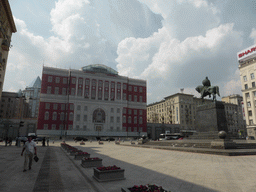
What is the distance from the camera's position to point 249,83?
180ft

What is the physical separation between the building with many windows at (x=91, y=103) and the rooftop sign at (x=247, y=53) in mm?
37086

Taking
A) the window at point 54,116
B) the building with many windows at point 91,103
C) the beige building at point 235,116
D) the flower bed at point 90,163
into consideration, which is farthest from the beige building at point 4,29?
the beige building at point 235,116

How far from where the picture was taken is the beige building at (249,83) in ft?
171

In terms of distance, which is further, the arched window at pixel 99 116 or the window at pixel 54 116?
the arched window at pixel 99 116

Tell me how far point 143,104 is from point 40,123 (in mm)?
39199

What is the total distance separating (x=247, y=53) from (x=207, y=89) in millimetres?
44905

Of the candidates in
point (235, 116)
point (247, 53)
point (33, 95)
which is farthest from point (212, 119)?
point (33, 95)

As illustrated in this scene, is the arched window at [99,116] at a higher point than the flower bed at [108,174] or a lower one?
higher

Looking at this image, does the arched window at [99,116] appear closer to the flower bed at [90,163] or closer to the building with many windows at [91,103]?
the building with many windows at [91,103]

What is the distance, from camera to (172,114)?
300 feet

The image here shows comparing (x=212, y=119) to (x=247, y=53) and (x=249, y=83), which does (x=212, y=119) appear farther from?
(x=247, y=53)

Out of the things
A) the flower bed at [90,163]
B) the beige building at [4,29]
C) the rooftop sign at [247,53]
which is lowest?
the flower bed at [90,163]

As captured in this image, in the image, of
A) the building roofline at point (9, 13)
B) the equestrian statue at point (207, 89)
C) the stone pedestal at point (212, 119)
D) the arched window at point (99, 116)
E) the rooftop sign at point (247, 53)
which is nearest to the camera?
the stone pedestal at point (212, 119)

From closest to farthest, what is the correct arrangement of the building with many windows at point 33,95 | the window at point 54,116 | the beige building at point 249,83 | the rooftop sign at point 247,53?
the beige building at point 249,83, the rooftop sign at point 247,53, the window at point 54,116, the building with many windows at point 33,95
